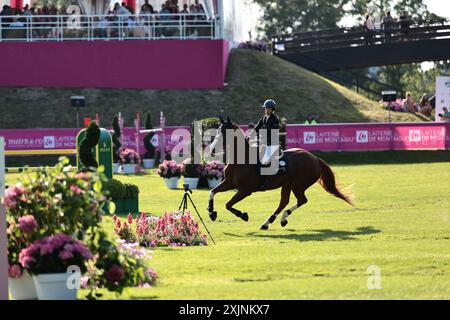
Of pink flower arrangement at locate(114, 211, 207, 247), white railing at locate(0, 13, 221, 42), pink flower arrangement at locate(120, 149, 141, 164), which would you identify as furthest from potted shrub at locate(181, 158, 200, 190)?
white railing at locate(0, 13, 221, 42)

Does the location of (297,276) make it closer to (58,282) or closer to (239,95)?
(58,282)

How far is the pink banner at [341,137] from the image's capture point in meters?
49.6

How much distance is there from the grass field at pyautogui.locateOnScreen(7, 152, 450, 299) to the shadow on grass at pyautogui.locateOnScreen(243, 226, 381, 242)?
0.02 meters

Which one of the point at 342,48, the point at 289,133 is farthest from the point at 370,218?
the point at 342,48

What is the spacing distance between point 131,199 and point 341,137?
22.9 metres

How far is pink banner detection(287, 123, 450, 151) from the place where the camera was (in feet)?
163

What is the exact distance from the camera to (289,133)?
49500 millimetres

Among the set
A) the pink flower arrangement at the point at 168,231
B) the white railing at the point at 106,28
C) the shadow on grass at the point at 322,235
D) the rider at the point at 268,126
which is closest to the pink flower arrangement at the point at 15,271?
the pink flower arrangement at the point at 168,231

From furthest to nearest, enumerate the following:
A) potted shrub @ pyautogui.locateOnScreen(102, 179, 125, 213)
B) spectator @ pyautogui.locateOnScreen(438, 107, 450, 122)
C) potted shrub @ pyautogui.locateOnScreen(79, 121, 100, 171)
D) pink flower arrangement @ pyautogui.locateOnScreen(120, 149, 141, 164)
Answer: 1. spectator @ pyautogui.locateOnScreen(438, 107, 450, 122)
2. pink flower arrangement @ pyautogui.locateOnScreen(120, 149, 141, 164)
3. potted shrub @ pyautogui.locateOnScreen(102, 179, 125, 213)
4. potted shrub @ pyautogui.locateOnScreen(79, 121, 100, 171)

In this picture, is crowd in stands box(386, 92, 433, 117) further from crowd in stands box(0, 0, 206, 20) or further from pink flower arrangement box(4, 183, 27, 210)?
pink flower arrangement box(4, 183, 27, 210)

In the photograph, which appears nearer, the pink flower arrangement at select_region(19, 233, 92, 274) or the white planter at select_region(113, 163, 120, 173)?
the pink flower arrangement at select_region(19, 233, 92, 274)

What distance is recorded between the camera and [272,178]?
2459 centimetres

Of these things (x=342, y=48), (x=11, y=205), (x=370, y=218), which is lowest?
(x=370, y=218)
